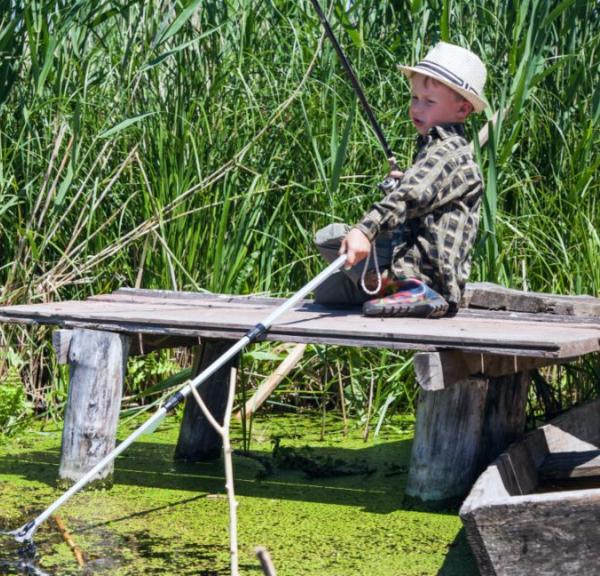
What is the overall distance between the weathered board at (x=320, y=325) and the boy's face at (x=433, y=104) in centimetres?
58

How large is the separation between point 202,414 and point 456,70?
1.37 m

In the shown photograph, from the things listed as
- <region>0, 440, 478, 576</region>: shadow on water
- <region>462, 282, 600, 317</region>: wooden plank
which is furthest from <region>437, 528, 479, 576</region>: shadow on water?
<region>462, 282, 600, 317</region>: wooden plank

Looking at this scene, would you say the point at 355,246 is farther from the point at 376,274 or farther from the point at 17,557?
the point at 17,557

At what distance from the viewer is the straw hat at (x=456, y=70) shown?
3693mm

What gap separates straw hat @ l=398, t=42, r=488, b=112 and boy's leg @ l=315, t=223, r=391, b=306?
468mm

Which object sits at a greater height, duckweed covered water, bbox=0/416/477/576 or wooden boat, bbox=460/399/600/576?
wooden boat, bbox=460/399/600/576

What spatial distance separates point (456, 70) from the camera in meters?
3.71

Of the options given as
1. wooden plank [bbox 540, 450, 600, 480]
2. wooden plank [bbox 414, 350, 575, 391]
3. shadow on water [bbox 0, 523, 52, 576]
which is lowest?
shadow on water [bbox 0, 523, 52, 576]

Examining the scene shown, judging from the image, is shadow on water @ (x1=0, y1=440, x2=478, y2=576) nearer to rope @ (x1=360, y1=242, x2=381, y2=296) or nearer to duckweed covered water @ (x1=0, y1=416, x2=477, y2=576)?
duckweed covered water @ (x1=0, y1=416, x2=477, y2=576)

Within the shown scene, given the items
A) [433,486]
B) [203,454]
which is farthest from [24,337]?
[433,486]

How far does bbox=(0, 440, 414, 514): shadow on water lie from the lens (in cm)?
373

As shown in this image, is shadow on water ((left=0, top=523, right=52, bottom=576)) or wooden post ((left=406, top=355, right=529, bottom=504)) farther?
wooden post ((left=406, top=355, right=529, bottom=504))

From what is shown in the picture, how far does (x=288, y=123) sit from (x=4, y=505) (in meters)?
1.99

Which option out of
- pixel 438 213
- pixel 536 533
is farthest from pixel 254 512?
pixel 536 533
